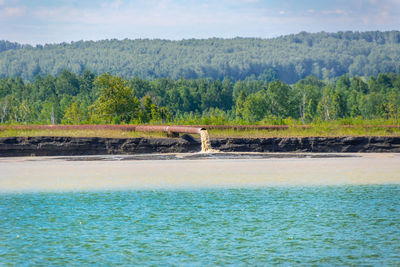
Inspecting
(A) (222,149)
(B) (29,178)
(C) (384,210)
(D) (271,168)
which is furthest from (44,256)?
(A) (222,149)

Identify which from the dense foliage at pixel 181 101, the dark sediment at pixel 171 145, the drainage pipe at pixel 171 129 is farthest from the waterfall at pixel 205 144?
the dense foliage at pixel 181 101

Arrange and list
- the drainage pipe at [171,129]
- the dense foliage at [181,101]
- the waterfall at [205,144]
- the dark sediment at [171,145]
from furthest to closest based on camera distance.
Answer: the dense foliage at [181,101], the drainage pipe at [171,129], the waterfall at [205,144], the dark sediment at [171,145]

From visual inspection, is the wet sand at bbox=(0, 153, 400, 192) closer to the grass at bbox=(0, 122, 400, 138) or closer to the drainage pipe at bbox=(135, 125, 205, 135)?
the drainage pipe at bbox=(135, 125, 205, 135)

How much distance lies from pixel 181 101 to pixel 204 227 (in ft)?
425

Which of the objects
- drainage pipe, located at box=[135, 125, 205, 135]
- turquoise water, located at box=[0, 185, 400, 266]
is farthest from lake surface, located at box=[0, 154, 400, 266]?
drainage pipe, located at box=[135, 125, 205, 135]

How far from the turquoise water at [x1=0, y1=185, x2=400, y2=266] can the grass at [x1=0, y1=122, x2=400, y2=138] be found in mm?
15669

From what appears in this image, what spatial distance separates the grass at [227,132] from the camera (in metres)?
33.6

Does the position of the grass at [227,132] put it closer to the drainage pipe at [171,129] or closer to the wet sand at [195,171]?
the drainage pipe at [171,129]

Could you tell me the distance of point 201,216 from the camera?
1445 centimetres

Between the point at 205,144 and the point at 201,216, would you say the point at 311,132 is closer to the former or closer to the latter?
the point at 205,144

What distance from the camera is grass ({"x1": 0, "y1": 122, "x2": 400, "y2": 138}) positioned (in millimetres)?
33594

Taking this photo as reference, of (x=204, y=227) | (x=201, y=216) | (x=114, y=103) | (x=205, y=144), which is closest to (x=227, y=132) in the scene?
(x=205, y=144)

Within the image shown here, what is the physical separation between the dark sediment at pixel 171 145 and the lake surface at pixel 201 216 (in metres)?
7.83

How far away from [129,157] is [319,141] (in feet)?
36.4
